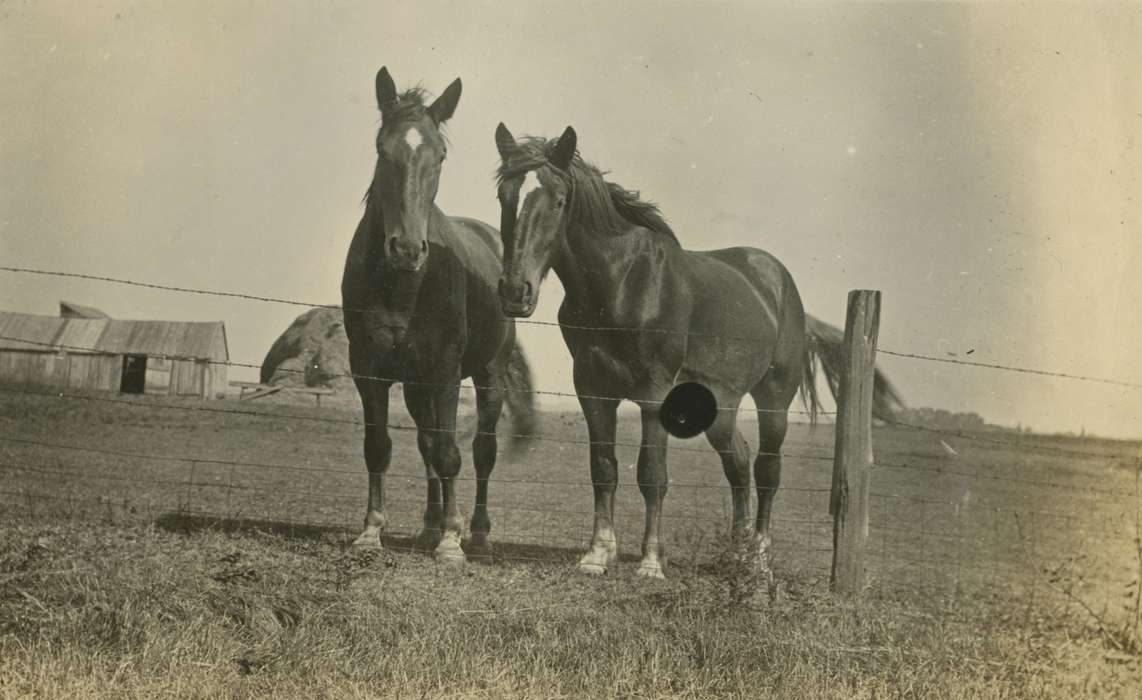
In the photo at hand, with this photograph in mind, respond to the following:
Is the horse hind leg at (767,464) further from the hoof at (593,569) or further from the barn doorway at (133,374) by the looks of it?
the barn doorway at (133,374)

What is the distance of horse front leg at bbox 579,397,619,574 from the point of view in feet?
20.1

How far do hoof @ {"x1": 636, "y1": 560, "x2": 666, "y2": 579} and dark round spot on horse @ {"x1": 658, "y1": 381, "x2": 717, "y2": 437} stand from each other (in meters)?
0.91

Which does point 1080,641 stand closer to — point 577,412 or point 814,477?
point 577,412

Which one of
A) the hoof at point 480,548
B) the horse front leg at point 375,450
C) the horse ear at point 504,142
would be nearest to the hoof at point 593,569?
the hoof at point 480,548

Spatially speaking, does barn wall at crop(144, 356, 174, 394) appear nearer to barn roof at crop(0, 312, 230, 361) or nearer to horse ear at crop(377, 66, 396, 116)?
barn roof at crop(0, 312, 230, 361)

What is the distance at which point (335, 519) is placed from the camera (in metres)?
7.48

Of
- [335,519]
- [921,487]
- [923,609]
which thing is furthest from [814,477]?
[335,519]

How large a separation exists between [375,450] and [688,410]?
224 cm

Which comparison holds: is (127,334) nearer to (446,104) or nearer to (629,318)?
(446,104)

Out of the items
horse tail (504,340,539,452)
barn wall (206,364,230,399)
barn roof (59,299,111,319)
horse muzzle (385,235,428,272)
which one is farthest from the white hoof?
barn roof (59,299,111,319)

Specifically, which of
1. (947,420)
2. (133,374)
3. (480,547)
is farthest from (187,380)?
(947,420)

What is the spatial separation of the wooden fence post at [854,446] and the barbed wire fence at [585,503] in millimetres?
38

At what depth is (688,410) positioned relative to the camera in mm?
6383

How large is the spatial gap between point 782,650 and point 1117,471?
8.85m
